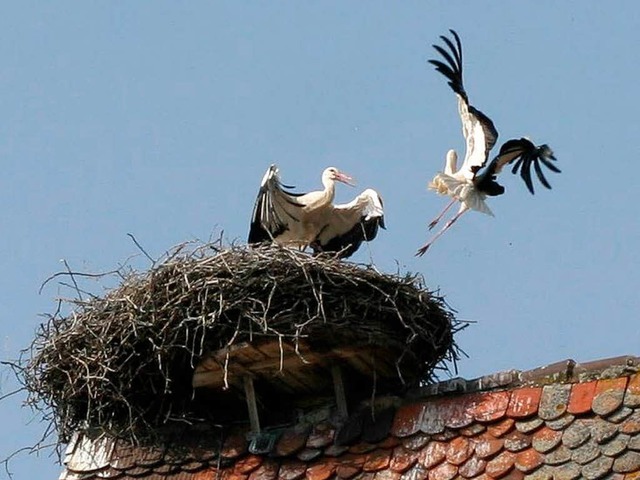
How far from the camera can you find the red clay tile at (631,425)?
769 cm

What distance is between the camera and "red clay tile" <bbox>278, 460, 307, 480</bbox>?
8580 mm

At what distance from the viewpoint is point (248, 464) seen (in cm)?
878

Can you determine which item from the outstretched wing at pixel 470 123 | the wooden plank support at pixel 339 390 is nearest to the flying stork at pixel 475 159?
the outstretched wing at pixel 470 123

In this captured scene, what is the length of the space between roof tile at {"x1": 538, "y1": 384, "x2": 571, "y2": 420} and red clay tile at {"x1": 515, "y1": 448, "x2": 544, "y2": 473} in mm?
209

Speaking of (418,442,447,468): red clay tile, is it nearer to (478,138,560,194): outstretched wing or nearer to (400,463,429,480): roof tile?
(400,463,429,480): roof tile

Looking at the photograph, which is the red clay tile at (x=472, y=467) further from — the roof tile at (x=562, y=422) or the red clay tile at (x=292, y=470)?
the red clay tile at (x=292, y=470)

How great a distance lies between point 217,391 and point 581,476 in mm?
2369

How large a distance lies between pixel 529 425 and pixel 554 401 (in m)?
0.16

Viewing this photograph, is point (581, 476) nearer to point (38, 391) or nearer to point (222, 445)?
point (222, 445)

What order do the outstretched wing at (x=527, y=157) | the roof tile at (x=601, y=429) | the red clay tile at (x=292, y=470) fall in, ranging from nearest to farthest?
the roof tile at (x=601, y=429)
the red clay tile at (x=292, y=470)
the outstretched wing at (x=527, y=157)

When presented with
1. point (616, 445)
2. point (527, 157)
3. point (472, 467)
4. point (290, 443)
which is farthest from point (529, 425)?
point (527, 157)

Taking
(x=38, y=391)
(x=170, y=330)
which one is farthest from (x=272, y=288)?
(x=38, y=391)

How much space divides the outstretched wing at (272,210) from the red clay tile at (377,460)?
418cm

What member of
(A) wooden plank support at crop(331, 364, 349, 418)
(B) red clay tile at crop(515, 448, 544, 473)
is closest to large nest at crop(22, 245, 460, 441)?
(A) wooden plank support at crop(331, 364, 349, 418)
